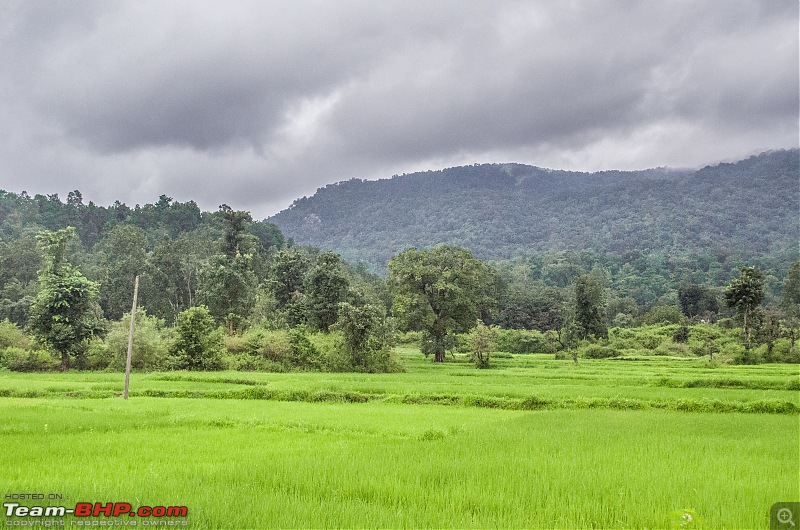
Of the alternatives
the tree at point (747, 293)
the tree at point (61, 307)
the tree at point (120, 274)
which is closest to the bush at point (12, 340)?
the tree at point (61, 307)

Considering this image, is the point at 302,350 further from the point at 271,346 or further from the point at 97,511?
the point at 97,511

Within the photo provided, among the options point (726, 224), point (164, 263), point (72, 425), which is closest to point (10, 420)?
point (72, 425)

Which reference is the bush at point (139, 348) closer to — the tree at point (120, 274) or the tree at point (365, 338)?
the tree at point (365, 338)

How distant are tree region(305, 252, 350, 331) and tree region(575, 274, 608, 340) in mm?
25876

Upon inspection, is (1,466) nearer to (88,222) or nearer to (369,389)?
(369,389)

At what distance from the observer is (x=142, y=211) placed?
10962cm

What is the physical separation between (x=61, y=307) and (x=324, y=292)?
19.2m

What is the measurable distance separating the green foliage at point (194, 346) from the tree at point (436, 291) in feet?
50.1

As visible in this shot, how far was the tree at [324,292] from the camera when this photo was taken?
148 feet

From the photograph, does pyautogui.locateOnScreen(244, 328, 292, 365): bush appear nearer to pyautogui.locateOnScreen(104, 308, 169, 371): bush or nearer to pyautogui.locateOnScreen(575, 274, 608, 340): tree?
pyautogui.locateOnScreen(104, 308, 169, 371): bush

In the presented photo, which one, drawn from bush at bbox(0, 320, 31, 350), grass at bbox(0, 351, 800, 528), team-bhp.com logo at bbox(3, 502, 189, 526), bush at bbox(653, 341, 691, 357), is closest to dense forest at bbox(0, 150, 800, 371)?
bush at bbox(0, 320, 31, 350)

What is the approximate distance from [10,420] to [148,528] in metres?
12.7

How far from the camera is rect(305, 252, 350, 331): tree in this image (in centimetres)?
4519

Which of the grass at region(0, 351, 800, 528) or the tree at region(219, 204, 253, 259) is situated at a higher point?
the tree at region(219, 204, 253, 259)
